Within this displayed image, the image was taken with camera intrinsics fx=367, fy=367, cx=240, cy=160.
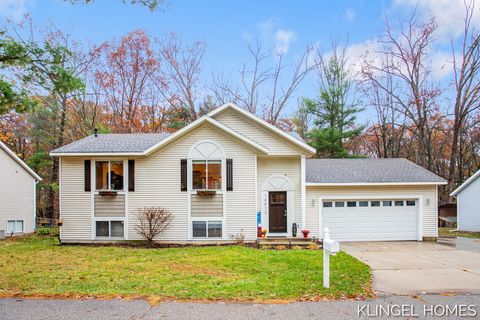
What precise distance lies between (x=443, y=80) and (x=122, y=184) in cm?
2419

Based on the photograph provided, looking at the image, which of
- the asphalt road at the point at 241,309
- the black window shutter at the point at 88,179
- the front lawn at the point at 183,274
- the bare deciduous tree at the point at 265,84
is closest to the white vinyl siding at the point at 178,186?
the black window shutter at the point at 88,179

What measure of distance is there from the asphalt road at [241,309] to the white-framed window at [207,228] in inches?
316

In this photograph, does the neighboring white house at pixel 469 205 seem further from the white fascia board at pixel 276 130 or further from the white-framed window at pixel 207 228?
the white-framed window at pixel 207 228

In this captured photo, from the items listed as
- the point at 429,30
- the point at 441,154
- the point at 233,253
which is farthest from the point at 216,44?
the point at 441,154

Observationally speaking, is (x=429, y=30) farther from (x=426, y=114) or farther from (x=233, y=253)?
(x=233, y=253)

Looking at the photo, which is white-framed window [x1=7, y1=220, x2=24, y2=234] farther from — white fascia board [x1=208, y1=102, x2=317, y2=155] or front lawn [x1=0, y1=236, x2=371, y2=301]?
white fascia board [x1=208, y1=102, x2=317, y2=155]

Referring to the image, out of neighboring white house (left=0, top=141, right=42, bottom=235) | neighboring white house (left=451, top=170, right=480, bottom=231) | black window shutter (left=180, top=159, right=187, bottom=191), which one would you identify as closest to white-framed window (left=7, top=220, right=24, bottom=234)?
neighboring white house (left=0, top=141, right=42, bottom=235)

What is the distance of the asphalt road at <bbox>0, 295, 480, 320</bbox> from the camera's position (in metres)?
5.50

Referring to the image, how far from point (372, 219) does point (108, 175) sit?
36.3 feet

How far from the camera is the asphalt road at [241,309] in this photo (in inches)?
217

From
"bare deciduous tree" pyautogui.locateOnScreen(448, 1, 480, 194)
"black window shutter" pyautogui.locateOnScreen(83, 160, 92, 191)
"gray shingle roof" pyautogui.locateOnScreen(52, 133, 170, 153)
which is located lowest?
"black window shutter" pyautogui.locateOnScreen(83, 160, 92, 191)

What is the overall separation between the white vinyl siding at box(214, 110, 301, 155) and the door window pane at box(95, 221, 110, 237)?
20.3ft

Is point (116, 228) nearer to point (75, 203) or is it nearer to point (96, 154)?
point (75, 203)

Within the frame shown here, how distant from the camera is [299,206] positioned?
1517 centimetres
